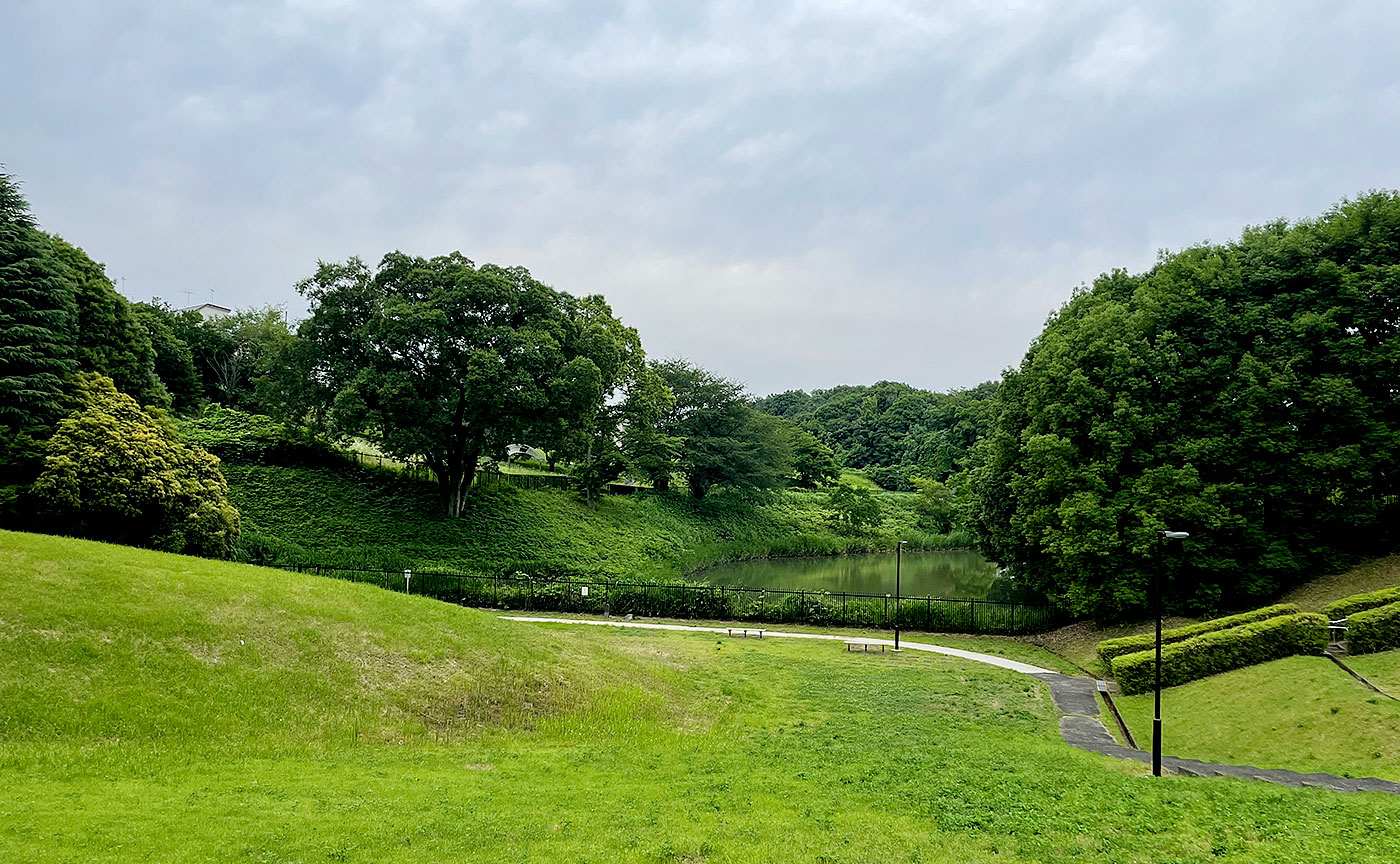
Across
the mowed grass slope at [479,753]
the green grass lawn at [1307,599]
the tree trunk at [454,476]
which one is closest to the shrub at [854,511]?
the tree trunk at [454,476]

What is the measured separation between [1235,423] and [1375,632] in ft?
30.6

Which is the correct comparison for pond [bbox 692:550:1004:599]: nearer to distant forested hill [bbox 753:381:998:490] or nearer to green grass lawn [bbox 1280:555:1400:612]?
green grass lawn [bbox 1280:555:1400:612]

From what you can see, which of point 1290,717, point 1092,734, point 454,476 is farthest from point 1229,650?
point 454,476

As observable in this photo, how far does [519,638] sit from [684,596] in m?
14.9

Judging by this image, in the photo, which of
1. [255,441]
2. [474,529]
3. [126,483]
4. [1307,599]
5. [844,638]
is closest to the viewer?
[126,483]

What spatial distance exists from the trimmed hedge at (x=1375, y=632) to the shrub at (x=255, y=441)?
4783cm

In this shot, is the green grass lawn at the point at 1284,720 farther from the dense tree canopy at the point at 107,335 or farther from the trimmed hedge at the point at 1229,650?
the dense tree canopy at the point at 107,335

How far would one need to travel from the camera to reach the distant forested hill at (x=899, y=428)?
275 ft

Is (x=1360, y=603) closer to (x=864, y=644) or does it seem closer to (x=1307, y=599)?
(x=1307, y=599)

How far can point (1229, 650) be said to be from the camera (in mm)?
20078

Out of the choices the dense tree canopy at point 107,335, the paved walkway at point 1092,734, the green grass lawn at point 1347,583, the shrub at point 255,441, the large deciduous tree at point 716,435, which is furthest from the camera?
the large deciduous tree at point 716,435

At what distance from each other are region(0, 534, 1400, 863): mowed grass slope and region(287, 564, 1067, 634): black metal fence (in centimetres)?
1101

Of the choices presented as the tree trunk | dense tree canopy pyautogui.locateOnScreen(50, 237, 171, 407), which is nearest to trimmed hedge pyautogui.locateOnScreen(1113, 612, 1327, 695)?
the tree trunk

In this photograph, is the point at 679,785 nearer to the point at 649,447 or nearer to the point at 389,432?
the point at 389,432
